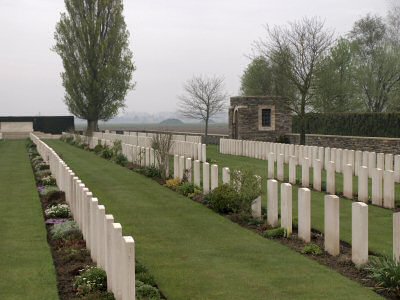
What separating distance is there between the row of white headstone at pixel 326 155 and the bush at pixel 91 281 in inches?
293

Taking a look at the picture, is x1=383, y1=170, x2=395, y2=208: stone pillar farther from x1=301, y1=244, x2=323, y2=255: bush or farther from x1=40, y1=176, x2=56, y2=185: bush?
x1=40, y1=176, x2=56, y2=185: bush

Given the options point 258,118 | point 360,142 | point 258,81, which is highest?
point 258,81

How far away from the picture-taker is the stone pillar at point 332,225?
24.7 feet

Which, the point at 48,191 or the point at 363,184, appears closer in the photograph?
the point at 363,184

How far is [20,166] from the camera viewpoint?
21812mm

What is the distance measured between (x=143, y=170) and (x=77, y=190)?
8.90 meters

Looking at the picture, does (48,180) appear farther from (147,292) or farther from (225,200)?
(147,292)

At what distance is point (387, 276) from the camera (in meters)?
6.07

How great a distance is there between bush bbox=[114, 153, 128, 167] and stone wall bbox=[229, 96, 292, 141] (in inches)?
457

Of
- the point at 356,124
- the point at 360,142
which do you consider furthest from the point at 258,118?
the point at 360,142

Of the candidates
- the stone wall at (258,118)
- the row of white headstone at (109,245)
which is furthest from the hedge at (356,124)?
the row of white headstone at (109,245)

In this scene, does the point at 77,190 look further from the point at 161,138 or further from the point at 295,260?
the point at 161,138

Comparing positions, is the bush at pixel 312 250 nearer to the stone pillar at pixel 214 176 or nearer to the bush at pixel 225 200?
the bush at pixel 225 200

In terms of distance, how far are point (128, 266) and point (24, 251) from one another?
3520mm
